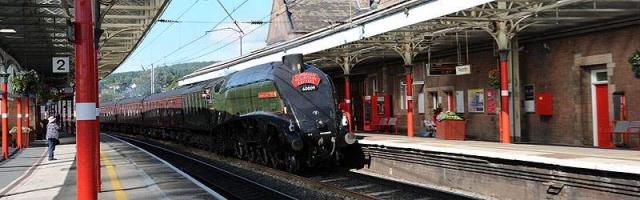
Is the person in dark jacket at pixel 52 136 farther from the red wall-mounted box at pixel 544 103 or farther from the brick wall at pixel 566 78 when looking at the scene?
the red wall-mounted box at pixel 544 103

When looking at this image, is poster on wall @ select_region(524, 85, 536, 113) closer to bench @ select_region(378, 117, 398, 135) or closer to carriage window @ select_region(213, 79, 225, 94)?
bench @ select_region(378, 117, 398, 135)

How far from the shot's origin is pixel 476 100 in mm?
20078

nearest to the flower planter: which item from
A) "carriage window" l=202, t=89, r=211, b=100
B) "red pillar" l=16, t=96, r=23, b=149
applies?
"carriage window" l=202, t=89, r=211, b=100

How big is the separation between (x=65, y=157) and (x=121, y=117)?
24.1m

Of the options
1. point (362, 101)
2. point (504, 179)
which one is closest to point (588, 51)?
point (504, 179)

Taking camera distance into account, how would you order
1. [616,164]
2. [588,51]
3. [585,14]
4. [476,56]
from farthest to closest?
1. [476,56]
2. [588,51]
3. [585,14]
4. [616,164]

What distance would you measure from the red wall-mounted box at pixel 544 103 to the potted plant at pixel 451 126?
7.70 ft

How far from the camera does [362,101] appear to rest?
28891 mm

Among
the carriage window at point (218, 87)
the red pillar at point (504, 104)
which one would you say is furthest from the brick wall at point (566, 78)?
the carriage window at point (218, 87)

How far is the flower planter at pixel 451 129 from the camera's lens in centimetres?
1695

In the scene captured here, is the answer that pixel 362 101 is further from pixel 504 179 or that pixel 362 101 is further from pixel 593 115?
pixel 504 179

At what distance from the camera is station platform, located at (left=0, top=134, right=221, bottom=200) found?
951 cm

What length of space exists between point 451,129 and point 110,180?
9875 mm

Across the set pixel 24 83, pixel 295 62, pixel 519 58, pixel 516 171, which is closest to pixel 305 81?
pixel 295 62
